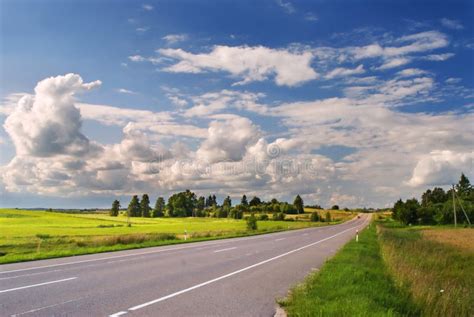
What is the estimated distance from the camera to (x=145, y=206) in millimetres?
146500

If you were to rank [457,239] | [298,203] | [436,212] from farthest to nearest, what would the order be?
[298,203] < [436,212] < [457,239]

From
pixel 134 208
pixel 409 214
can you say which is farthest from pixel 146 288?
pixel 134 208

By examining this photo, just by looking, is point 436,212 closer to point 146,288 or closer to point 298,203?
point 298,203

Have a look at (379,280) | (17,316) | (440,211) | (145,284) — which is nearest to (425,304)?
(379,280)

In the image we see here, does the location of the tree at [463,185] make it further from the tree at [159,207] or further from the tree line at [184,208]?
the tree at [159,207]

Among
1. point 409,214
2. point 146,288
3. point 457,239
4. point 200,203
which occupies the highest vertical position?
point 200,203

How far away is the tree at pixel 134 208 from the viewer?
466ft

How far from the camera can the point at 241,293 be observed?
10.0 meters

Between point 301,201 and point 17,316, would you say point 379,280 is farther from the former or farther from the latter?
point 301,201

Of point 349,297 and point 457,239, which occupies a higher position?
point 349,297

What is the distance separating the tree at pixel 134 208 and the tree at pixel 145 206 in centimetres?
174

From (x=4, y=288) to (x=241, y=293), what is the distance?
568 cm

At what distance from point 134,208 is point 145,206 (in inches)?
184

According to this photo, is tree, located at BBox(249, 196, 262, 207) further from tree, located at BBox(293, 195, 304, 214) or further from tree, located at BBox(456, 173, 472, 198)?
tree, located at BBox(456, 173, 472, 198)
